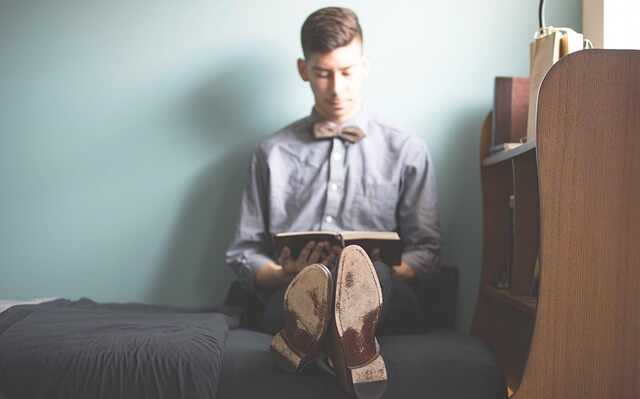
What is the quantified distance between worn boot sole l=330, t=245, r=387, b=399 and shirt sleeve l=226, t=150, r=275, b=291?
0.66 m

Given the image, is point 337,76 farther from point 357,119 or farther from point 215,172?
point 215,172

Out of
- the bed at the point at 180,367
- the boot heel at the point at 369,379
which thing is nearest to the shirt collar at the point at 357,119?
the bed at the point at 180,367

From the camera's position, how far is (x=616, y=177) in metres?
1.16

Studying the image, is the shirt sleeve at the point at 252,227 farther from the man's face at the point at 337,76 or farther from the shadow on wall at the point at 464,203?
the shadow on wall at the point at 464,203

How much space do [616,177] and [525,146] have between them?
0.22 m

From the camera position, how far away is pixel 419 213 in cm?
179

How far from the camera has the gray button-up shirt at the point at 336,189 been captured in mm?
1808

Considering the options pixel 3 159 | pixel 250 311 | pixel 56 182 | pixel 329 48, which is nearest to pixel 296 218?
pixel 250 311

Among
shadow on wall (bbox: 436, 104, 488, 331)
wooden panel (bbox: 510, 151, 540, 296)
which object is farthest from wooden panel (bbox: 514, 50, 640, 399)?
shadow on wall (bbox: 436, 104, 488, 331)

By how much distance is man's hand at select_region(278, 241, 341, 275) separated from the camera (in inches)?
58.2

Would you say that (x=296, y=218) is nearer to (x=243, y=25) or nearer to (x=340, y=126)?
(x=340, y=126)

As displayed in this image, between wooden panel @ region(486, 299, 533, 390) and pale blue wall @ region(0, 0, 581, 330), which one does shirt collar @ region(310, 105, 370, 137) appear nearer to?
pale blue wall @ region(0, 0, 581, 330)

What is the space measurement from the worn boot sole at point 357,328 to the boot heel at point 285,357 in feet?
0.22

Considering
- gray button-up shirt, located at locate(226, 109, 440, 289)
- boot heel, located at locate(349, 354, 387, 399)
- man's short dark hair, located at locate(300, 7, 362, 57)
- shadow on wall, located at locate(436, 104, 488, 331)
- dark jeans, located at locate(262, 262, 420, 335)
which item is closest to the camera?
boot heel, located at locate(349, 354, 387, 399)
